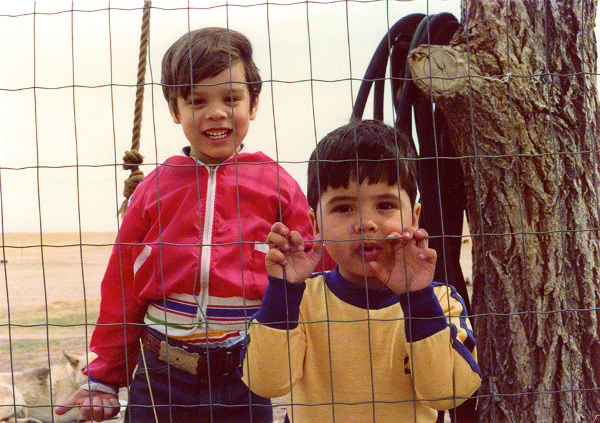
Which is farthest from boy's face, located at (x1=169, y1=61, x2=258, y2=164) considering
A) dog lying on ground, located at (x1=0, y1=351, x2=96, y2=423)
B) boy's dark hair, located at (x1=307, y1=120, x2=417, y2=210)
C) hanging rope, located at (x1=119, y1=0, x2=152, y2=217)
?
dog lying on ground, located at (x1=0, y1=351, x2=96, y2=423)

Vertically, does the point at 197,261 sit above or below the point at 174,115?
below

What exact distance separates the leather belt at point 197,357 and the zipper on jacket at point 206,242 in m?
0.07

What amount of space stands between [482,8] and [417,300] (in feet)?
3.04

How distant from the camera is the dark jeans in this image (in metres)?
1.47

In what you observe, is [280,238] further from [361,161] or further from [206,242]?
[206,242]

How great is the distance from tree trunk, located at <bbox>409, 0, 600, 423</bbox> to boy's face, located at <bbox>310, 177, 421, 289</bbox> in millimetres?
504

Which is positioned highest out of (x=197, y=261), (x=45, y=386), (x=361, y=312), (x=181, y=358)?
(x=197, y=261)

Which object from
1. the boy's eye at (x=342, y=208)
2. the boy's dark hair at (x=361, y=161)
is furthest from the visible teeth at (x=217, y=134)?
the boy's eye at (x=342, y=208)

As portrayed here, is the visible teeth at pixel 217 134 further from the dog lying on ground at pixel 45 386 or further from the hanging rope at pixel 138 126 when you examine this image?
the dog lying on ground at pixel 45 386

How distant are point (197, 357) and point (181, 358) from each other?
39 millimetres

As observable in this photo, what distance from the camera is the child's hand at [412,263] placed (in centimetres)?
114

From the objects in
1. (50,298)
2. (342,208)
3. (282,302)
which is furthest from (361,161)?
(50,298)

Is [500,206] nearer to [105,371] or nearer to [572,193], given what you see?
[572,193]

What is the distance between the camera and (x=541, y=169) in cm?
166
